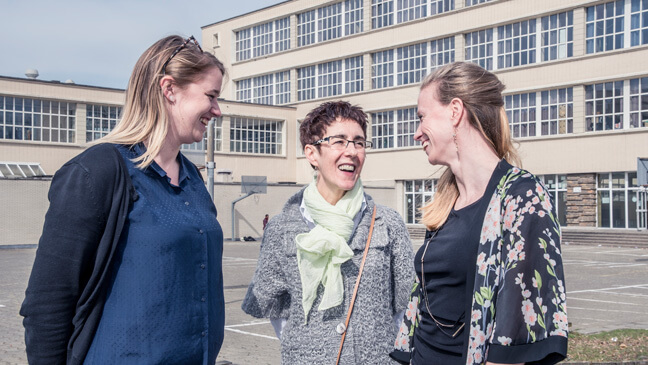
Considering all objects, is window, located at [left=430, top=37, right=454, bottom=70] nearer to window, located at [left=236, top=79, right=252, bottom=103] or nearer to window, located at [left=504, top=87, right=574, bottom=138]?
window, located at [left=504, top=87, right=574, bottom=138]

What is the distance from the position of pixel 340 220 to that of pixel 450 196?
2.48 ft

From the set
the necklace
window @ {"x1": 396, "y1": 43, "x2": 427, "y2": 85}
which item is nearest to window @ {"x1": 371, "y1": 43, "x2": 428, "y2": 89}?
window @ {"x1": 396, "y1": 43, "x2": 427, "y2": 85}

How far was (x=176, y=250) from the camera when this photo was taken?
282cm

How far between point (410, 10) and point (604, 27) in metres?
14.6

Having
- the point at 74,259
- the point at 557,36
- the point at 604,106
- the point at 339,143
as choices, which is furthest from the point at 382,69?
the point at 74,259

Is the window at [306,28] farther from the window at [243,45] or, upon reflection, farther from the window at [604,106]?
the window at [604,106]

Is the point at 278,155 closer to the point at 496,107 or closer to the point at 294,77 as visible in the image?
the point at 294,77

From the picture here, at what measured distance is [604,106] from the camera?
1641 inches

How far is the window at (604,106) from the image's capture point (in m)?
41.0

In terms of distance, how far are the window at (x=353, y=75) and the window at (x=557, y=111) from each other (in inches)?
598

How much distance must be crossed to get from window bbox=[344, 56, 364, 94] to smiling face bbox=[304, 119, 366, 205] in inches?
2046

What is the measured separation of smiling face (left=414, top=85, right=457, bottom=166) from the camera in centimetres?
308

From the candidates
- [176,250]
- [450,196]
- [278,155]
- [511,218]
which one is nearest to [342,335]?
[450,196]

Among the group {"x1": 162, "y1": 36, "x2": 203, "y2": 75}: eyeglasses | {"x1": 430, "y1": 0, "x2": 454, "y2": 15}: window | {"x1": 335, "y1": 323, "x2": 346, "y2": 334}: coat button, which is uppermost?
{"x1": 430, "y1": 0, "x2": 454, "y2": 15}: window
